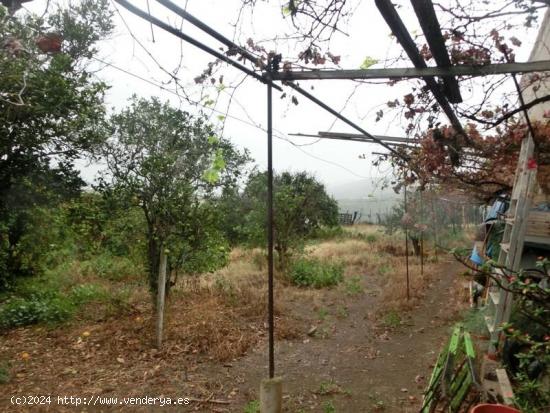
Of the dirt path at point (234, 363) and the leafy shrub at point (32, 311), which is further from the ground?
the leafy shrub at point (32, 311)

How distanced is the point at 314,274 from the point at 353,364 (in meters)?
4.48

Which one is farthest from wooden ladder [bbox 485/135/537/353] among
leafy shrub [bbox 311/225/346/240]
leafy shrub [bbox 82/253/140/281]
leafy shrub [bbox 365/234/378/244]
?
leafy shrub [bbox 311/225/346/240]

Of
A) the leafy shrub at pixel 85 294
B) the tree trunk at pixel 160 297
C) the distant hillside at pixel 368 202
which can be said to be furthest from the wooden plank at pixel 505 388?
the distant hillside at pixel 368 202

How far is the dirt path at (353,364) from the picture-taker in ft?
13.0

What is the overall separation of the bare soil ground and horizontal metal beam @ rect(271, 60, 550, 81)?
10.5 ft

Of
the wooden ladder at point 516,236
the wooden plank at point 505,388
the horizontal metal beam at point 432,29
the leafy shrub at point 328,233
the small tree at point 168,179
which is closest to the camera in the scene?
the horizontal metal beam at point 432,29

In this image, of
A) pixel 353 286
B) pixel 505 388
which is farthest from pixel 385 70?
pixel 353 286

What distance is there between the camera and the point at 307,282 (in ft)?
30.1

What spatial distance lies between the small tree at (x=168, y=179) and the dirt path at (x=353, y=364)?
70.2 inches

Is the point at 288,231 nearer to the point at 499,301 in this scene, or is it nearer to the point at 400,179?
the point at 400,179

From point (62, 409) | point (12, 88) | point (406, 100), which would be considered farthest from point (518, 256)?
point (12, 88)

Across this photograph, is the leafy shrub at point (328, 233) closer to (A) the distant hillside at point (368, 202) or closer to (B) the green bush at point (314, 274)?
(A) the distant hillside at point (368, 202)

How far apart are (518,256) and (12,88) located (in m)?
5.94

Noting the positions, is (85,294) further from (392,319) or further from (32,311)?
(392,319)
